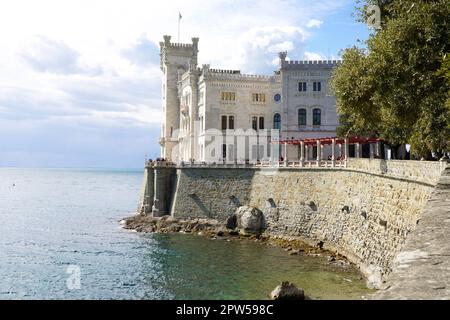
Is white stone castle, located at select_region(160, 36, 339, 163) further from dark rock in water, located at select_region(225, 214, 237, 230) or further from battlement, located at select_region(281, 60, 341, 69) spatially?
dark rock in water, located at select_region(225, 214, 237, 230)

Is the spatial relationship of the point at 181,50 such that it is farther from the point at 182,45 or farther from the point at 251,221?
the point at 251,221

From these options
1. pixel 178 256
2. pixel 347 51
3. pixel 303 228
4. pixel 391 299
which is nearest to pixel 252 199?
pixel 303 228

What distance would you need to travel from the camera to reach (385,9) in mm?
28844

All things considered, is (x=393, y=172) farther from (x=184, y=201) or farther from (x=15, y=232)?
(x=15, y=232)

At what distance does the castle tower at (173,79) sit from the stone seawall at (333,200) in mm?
17300

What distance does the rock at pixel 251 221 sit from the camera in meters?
47.0

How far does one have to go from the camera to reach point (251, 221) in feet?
155

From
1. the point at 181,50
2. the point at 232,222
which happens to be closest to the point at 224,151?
the point at 232,222

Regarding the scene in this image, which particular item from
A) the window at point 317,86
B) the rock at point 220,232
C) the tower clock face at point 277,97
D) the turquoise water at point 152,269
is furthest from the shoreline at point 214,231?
the window at point 317,86

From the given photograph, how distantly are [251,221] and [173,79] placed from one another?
1211 inches

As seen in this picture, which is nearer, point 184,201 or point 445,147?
point 445,147

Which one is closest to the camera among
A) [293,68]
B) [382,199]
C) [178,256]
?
[382,199]
